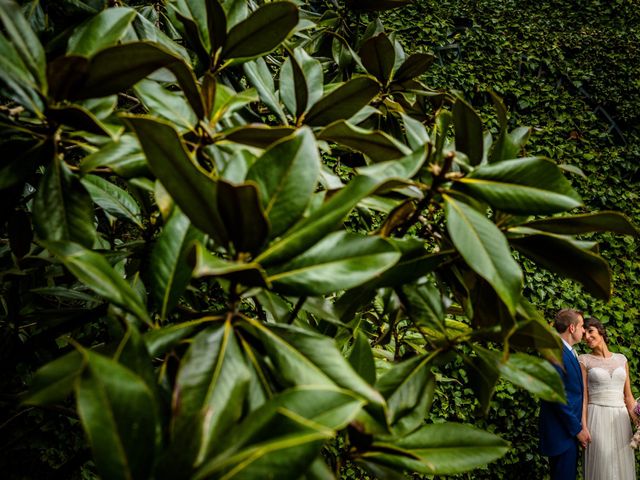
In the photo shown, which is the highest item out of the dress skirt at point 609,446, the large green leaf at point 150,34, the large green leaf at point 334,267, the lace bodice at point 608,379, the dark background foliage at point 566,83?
the large green leaf at point 150,34

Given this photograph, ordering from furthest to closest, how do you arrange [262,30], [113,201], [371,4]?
[371,4] → [113,201] → [262,30]

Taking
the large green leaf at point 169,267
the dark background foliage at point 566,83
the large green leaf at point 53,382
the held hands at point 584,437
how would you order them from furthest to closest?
the dark background foliage at point 566,83 < the held hands at point 584,437 < the large green leaf at point 169,267 < the large green leaf at point 53,382

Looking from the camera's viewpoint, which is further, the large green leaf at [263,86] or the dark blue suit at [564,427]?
the dark blue suit at [564,427]

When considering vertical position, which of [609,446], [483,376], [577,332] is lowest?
[609,446]

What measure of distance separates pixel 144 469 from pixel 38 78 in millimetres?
416

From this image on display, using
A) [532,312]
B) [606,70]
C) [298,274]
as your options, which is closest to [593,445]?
[606,70]

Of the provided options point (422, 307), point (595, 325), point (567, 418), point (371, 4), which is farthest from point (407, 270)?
point (595, 325)

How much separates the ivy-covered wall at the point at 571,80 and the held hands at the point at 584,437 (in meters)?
0.78

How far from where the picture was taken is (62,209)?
565 millimetres

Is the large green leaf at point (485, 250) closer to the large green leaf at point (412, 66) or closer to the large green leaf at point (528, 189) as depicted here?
the large green leaf at point (528, 189)

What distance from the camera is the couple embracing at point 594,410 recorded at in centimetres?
356

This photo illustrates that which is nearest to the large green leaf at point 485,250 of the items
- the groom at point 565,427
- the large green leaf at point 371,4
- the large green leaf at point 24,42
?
the large green leaf at point 24,42

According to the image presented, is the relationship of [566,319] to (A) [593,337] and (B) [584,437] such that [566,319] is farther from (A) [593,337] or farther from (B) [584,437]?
(B) [584,437]

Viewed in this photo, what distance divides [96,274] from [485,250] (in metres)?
0.39
